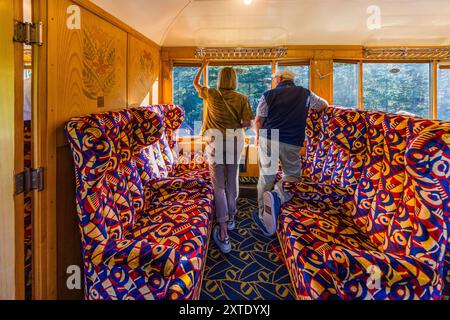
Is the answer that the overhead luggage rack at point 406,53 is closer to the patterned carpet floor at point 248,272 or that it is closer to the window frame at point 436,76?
the window frame at point 436,76

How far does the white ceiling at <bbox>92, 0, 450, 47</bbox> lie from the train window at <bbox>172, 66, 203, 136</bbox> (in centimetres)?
40

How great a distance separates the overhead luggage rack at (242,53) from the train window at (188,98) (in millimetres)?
304

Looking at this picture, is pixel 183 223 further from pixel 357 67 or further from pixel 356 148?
pixel 357 67

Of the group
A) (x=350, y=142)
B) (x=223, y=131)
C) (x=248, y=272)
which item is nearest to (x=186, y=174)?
(x=223, y=131)

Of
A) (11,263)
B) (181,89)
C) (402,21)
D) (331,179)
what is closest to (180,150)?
(181,89)

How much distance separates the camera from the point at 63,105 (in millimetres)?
1491

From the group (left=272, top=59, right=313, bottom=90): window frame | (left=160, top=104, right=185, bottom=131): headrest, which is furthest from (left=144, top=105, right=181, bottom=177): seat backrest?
(left=272, top=59, right=313, bottom=90): window frame

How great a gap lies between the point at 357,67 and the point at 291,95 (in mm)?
2204

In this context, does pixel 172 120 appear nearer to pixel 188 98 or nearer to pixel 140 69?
pixel 140 69

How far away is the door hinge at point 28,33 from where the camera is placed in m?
1.21

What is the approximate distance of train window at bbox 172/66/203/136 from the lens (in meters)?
4.04

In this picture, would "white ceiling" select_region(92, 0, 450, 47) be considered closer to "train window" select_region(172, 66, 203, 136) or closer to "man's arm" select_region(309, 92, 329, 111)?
"train window" select_region(172, 66, 203, 136)

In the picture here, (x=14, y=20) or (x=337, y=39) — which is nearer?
(x=14, y=20)

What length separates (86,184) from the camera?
1.37m
